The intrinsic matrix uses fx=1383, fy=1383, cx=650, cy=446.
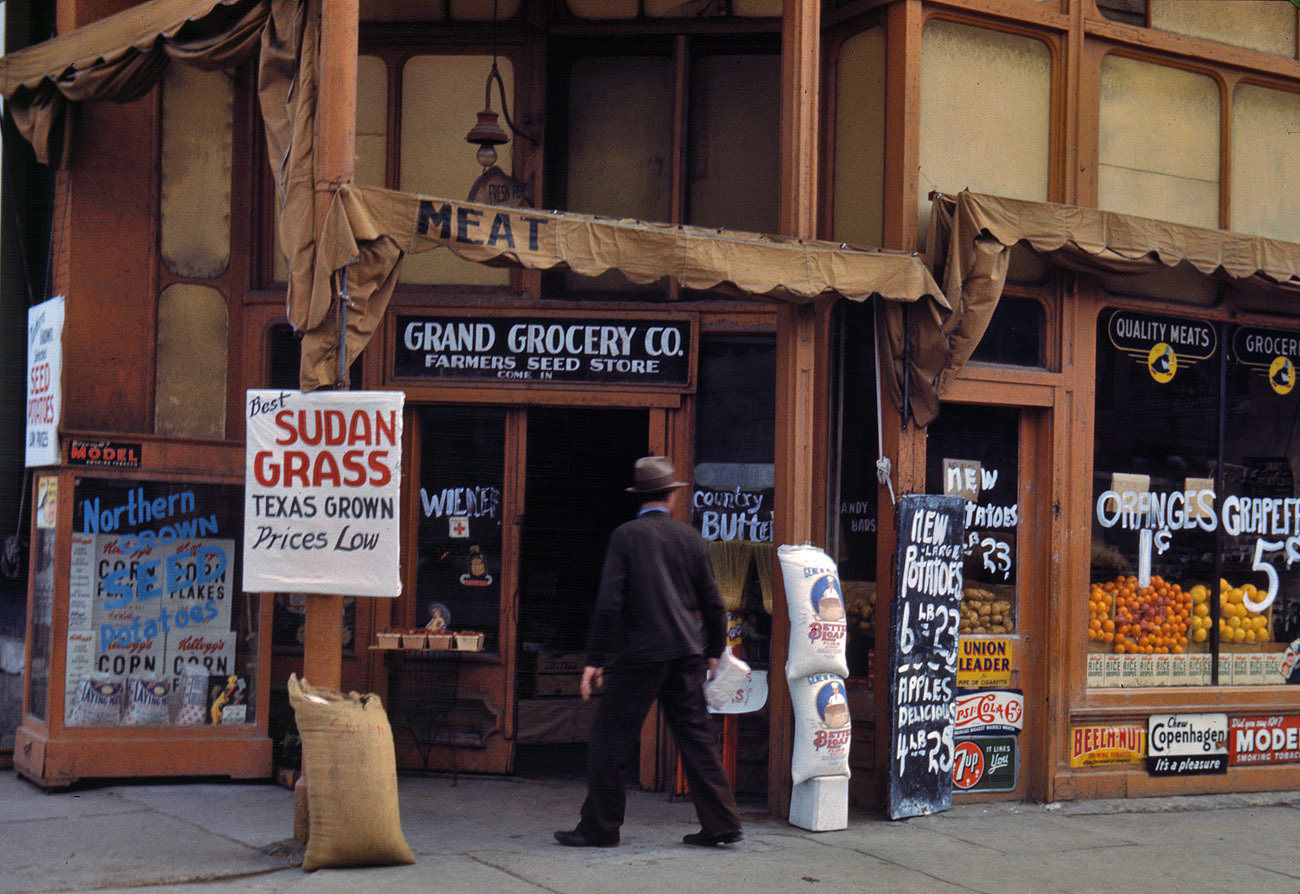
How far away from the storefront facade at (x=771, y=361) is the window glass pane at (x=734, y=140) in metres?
0.02

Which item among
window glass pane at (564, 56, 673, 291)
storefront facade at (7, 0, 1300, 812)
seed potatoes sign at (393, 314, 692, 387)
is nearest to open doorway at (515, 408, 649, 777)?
storefront facade at (7, 0, 1300, 812)

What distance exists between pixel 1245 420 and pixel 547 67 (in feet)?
17.7

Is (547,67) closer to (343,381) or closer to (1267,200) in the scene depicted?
(343,381)

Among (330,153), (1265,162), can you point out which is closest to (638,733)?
(330,153)

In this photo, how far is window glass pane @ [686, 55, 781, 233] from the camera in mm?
9078

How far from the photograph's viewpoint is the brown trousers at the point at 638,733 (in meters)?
6.73

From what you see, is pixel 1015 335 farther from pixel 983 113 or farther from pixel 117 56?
pixel 117 56

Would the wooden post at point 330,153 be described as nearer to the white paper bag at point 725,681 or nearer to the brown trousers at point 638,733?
the brown trousers at point 638,733

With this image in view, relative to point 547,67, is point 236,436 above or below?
below

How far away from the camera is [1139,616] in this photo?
9164mm

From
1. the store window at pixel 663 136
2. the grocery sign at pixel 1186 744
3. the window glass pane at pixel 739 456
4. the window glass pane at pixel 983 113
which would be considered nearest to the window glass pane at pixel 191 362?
the store window at pixel 663 136

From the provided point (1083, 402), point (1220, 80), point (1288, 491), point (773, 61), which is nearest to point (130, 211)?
point (773, 61)

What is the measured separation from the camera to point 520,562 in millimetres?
8844

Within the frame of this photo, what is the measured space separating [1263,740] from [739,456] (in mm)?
4130
